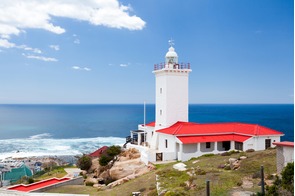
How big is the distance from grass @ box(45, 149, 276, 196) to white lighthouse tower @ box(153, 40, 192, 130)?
8.26m

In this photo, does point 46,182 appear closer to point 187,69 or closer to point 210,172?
point 210,172

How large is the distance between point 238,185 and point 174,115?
15.2 m

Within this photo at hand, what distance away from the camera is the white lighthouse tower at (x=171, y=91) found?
29.8 meters

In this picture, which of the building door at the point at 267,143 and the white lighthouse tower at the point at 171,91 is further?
the white lighthouse tower at the point at 171,91

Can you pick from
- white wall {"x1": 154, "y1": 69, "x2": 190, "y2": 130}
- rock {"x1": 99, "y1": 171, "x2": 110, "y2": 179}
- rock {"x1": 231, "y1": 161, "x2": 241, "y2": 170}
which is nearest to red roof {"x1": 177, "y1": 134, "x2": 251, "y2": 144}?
white wall {"x1": 154, "y1": 69, "x2": 190, "y2": 130}

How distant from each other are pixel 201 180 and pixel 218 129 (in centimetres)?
1127

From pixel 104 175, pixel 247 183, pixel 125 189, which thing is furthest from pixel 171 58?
pixel 247 183

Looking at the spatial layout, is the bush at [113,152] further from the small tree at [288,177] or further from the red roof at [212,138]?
the small tree at [288,177]

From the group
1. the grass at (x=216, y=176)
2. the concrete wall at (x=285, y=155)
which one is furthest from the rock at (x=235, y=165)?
the concrete wall at (x=285, y=155)

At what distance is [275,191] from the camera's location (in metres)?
10.9

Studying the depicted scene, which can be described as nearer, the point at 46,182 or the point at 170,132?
the point at 46,182

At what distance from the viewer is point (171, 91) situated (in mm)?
30000

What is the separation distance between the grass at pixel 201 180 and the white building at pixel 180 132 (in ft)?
11.4

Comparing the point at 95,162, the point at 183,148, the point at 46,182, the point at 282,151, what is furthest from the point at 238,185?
the point at 95,162
